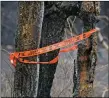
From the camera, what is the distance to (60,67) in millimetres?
5473

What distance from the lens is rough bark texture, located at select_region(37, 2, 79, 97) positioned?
4.33 meters

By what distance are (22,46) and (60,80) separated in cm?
196

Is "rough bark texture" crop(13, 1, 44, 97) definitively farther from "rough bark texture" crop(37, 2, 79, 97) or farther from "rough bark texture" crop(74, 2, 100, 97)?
"rough bark texture" crop(37, 2, 79, 97)

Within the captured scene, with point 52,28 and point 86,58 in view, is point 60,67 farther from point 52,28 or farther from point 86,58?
point 86,58

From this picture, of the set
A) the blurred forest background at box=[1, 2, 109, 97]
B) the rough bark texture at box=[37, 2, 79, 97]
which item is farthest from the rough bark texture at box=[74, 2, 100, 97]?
the blurred forest background at box=[1, 2, 109, 97]

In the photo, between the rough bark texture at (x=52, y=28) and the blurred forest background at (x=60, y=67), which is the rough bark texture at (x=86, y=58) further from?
the blurred forest background at (x=60, y=67)

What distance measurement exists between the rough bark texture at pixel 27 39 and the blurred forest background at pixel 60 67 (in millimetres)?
1078

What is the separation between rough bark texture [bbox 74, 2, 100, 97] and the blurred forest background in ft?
3.43

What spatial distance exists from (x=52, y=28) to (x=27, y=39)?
2.10 feet

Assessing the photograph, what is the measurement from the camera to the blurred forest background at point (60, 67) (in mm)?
5355

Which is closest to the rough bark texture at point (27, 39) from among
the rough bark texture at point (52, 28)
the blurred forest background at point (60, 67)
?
the rough bark texture at point (52, 28)

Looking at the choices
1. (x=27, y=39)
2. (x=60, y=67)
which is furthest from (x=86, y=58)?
(x=60, y=67)

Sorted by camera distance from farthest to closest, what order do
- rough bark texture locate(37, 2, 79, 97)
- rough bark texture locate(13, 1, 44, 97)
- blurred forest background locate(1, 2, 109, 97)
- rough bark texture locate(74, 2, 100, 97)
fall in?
blurred forest background locate(1, 2, 109, 97) < rough bark texture locate(37, 2, 79, 97) < rough bark texture locate(74, 2, 100, 97) < rough bark texture locate(13, 1, 44, 97)

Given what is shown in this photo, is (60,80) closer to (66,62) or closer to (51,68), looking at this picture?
(66,62)
